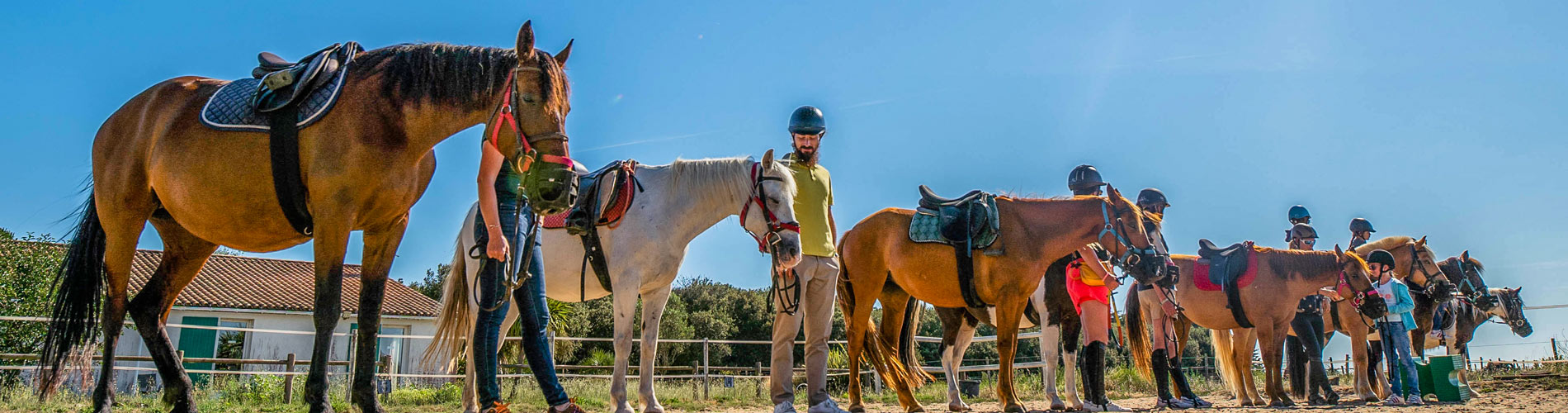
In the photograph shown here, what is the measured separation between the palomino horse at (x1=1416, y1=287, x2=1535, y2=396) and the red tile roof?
20443 mm

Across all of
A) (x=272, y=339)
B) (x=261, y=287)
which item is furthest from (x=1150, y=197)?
(x=261, y=287)

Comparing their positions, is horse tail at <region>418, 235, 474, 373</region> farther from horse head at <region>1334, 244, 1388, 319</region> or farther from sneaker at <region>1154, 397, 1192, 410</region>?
horse head at <region>1334, 244, 1388, 319</region>

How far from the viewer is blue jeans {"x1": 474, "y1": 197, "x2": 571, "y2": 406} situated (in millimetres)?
3135

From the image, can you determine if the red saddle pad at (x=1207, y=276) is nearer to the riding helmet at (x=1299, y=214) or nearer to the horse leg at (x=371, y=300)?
the riding helmet at (x=1299, y=214)

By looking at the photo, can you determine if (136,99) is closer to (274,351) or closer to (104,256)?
(104,256)

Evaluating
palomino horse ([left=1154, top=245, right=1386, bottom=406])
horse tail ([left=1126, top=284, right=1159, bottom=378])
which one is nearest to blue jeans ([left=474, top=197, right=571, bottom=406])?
palomino horse ([left=1154, top=245, right=1386, bottom=406])

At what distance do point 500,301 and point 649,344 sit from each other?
5.70ft

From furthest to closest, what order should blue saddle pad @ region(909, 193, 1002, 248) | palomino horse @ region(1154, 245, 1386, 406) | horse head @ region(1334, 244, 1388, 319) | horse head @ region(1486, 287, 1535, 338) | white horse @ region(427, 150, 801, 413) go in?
horse head @ region(1486, 287, 1535, 338) → horse head @ region(1334, 244, 1388, 319) → palomino horse @ region(1154, 245, 1386, 406) → blue saddle pad @ region(909, 193, 1002, 248) → white horse @ region(427, 150, 801, 413)

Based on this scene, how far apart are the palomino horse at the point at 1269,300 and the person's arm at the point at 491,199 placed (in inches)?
290

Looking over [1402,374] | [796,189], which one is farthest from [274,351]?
[1402,374]

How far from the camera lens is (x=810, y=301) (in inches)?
206

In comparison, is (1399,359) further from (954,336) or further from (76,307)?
(76,307)

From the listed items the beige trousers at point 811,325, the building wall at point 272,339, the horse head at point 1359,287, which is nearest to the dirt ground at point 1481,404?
the horse head at point 1359,287

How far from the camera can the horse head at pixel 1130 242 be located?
22.8ft
